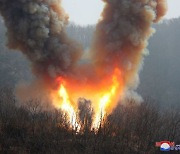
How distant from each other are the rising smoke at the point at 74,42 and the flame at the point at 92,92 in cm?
56

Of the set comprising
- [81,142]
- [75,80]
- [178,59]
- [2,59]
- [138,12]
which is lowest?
[81,142]

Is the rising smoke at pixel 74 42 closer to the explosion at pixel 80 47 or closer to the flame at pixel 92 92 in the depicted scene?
the explosion at pixel 80 47

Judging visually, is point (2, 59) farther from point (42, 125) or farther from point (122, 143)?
point (122, 143)

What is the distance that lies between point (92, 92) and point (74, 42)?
6.20 m

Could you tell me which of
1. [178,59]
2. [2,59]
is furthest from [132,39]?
[178,59]

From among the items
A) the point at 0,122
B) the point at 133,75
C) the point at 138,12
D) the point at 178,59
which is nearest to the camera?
the point at 138,12

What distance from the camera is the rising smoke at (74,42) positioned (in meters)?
38.3

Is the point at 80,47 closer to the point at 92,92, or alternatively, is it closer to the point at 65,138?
the point at 92,92

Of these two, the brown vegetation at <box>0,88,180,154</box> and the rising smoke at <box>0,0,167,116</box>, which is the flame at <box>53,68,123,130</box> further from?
the brown vegetation at <box>0,88,180,154</box>

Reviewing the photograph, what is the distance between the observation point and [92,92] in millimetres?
43344

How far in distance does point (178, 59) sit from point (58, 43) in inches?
4479

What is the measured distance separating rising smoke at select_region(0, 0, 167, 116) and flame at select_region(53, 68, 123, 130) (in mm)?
565

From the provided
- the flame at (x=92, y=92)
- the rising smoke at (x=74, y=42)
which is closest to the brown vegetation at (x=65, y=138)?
the flame at (x=92, y=92)

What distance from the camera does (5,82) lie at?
11044cm
